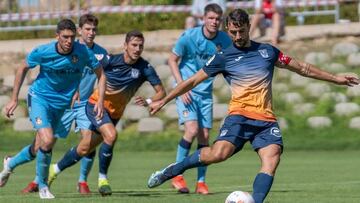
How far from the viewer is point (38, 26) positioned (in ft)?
98.4

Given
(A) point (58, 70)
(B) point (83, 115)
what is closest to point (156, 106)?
(A) point (58, 70)

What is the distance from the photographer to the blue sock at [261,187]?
40.0 feet

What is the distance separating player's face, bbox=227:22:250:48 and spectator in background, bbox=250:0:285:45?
14928 millimetres

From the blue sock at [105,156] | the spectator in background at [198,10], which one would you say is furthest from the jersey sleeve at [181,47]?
the spectator in background at [198,10]

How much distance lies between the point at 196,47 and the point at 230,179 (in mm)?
2605

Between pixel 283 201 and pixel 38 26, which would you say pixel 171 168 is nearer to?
pixel 283 201

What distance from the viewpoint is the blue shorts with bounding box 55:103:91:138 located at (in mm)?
16141

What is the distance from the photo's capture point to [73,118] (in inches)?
649

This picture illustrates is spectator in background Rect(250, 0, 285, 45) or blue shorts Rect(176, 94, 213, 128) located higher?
blue shorts Rect(176, 94, 213, 128)

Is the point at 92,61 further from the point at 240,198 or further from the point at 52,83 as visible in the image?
→ the point at 240,198

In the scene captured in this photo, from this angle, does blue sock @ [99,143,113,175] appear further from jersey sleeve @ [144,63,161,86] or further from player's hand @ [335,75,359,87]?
player's hand @ [335,75,359,87]

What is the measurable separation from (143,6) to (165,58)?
253 cm

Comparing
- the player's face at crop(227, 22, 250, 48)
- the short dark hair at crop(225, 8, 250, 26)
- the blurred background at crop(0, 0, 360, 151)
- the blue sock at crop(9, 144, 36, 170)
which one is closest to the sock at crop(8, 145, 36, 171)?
the blue sock at crop(9, 144, 36, 170)

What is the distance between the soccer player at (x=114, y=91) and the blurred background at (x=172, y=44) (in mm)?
8786
